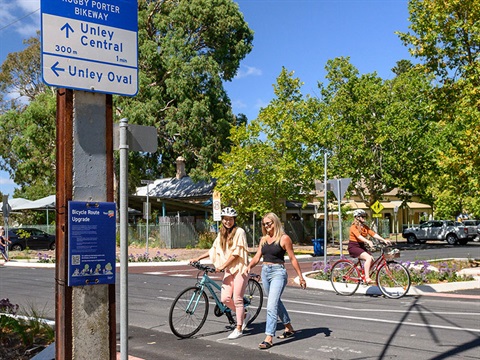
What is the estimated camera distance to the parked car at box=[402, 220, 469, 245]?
45.0 m

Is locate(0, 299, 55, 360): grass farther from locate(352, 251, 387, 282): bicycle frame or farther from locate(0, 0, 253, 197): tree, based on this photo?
locate(0, 0, 253, 197): tree

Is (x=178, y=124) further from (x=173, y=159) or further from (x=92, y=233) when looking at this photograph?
Result: (x=92, y=233)

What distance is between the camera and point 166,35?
133 ft

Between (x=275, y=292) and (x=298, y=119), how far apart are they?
92.6ft

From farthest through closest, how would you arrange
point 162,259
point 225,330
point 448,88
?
1. point 162,259
2. point 448,88
3. point 225,330

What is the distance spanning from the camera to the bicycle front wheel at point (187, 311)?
29.5 feet

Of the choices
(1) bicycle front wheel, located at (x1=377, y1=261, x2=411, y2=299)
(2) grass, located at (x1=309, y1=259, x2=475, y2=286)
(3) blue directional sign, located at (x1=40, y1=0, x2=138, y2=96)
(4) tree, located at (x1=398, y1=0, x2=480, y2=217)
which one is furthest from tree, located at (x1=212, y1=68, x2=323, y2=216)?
(3) blue directional sign, located at (x1=40, y1=0, x2=138, y2=96)

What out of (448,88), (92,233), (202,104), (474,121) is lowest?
(92,233)

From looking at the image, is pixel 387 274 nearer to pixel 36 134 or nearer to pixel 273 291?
pixel 273 291

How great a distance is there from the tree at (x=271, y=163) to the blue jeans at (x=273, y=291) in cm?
2339

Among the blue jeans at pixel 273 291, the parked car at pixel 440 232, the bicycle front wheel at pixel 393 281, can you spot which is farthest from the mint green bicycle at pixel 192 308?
the parked car at pixel 440 232

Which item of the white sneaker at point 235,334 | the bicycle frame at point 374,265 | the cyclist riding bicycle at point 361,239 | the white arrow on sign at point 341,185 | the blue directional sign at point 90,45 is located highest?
the blue directional sign at point 90,45

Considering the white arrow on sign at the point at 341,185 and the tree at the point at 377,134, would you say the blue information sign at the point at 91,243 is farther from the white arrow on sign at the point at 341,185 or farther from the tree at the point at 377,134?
the tree at the point at 377,134

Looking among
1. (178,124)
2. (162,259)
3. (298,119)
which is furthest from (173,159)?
(162,259)
